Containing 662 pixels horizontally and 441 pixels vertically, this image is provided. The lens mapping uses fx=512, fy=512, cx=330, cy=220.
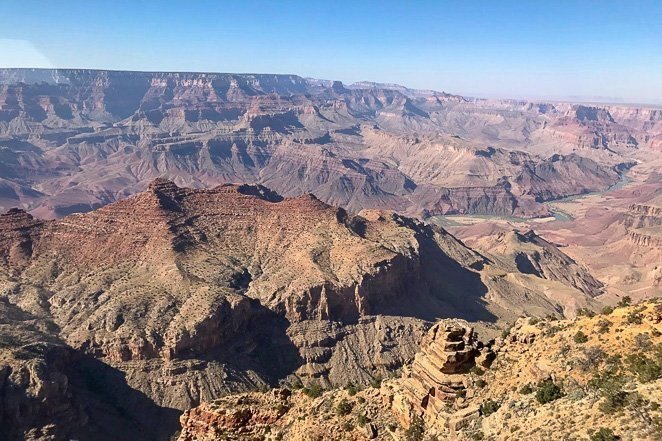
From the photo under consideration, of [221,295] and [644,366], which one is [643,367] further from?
[221,295]

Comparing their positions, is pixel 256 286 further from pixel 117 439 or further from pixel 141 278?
pixel 117 439

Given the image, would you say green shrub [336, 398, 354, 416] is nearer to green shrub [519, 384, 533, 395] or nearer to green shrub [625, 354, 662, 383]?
green shrub [519, 384, 533, 395]

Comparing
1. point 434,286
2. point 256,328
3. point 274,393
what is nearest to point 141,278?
point 256,328

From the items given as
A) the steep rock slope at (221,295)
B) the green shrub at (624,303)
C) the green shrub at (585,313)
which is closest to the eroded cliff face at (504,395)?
the green shrub at (585,313)

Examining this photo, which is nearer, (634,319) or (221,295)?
(634,319)

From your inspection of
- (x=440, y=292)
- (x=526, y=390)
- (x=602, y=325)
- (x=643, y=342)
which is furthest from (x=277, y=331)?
(x=643, y=342)

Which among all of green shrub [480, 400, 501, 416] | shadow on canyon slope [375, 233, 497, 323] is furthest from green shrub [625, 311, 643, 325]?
shadow on canyon slope [375, 233, 497, 323]

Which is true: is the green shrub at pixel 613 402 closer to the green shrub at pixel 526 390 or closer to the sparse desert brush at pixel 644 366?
Answer: the sparse desert brush at pixel 644 366
